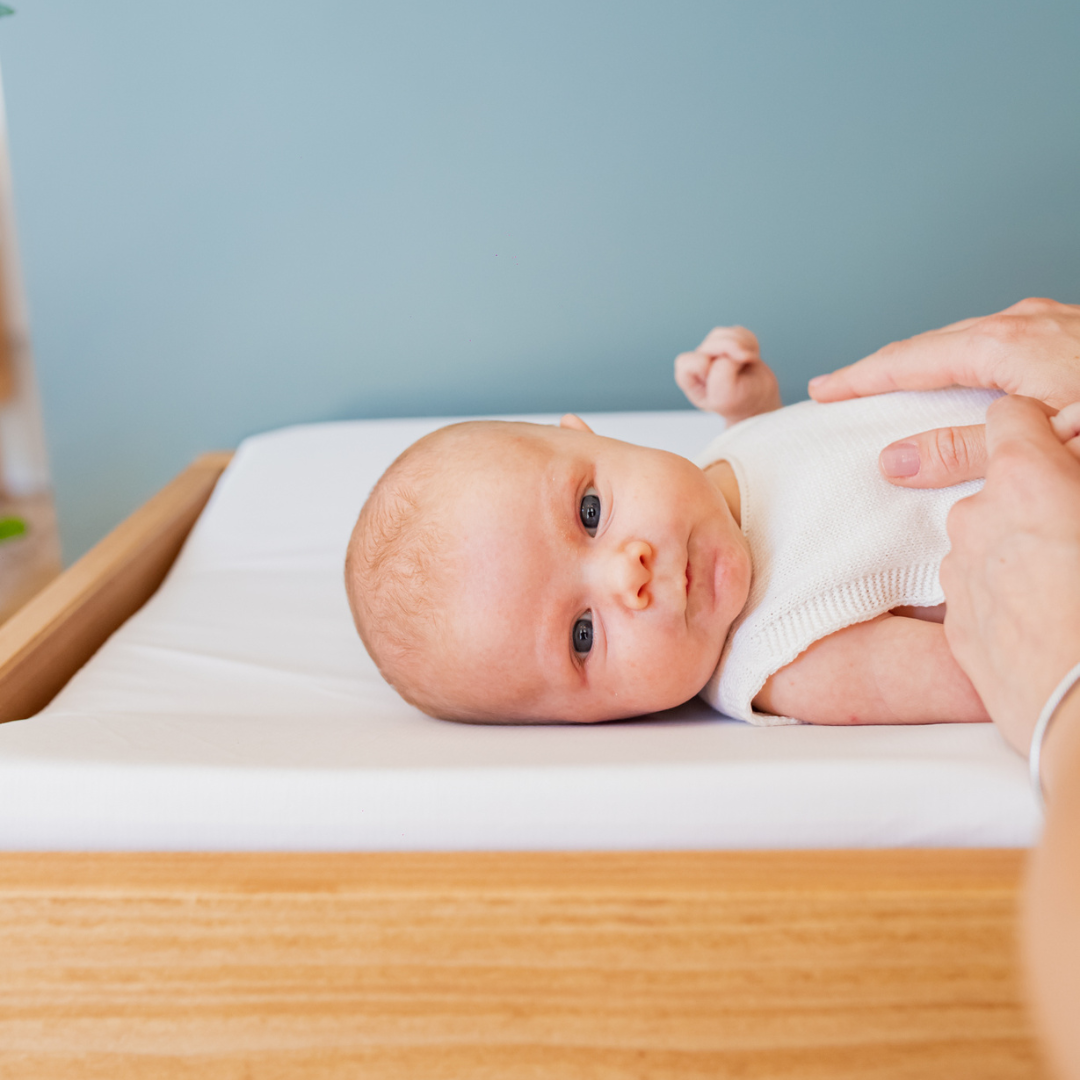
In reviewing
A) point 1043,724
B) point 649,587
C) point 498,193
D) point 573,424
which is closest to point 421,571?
point 649,587

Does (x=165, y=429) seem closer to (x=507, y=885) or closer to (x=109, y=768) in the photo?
(x=109, y=768)

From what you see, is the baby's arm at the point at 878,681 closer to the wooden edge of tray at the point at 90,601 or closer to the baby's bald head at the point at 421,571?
the baby's bald head at the point at 421,571

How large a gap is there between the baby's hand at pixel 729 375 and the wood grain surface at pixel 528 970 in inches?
34.5

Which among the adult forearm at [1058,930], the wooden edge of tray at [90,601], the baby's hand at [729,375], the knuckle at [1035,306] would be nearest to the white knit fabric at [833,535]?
the knuckle at [1035,306]

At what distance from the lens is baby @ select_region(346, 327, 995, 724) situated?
35.5 inches

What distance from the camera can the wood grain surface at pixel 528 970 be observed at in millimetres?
526

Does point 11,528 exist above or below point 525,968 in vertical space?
below

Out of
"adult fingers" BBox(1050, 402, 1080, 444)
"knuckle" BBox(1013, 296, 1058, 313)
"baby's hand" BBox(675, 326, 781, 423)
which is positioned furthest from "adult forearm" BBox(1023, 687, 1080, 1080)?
"baby's hand" BBox(675, 326, 781, 423)

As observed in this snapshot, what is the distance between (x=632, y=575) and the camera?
2.89 ft

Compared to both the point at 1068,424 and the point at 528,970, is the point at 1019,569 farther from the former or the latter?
the point at 528,970

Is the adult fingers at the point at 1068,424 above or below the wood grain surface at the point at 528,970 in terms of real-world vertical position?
above

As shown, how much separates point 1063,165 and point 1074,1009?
1822 millimetres

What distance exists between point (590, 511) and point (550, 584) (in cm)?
11

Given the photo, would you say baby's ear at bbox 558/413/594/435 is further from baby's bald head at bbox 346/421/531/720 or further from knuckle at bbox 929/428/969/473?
knuckle at bbox 929/428/969/473
